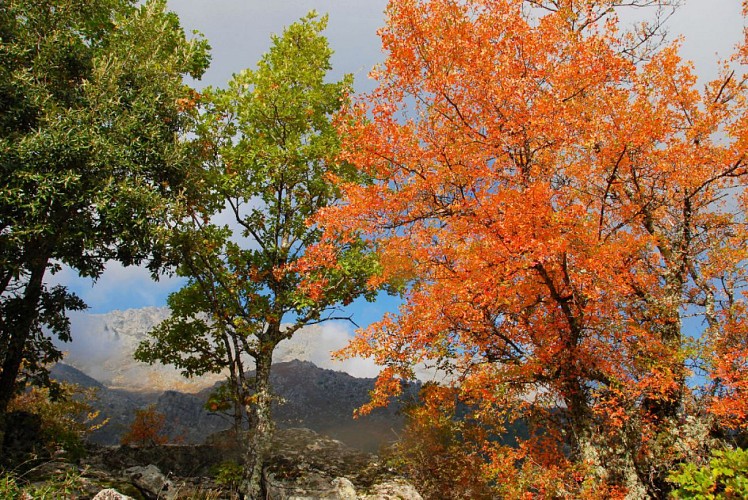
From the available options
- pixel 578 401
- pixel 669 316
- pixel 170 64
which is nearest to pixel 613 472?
pixel 578 401

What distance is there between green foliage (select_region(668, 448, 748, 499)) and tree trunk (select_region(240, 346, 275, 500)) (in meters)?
11.9

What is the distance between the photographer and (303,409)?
2940 inches

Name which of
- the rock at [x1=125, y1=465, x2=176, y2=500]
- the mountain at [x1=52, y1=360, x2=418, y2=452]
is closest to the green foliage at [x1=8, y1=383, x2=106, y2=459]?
the rock at [x1=125, y1=465, x2=176, y2=500]

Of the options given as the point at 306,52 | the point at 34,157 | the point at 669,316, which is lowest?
the point at 669,316

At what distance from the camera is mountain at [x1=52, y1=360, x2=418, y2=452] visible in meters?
68.0

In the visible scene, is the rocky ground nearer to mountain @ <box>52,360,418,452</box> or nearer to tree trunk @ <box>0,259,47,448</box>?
tree trunk @ <box>0,259,47,448</box>

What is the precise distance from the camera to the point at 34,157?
11.5 m

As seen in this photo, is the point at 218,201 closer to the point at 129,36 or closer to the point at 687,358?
the point at 129,36

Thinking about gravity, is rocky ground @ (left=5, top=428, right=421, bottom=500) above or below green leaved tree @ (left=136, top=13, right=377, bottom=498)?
below

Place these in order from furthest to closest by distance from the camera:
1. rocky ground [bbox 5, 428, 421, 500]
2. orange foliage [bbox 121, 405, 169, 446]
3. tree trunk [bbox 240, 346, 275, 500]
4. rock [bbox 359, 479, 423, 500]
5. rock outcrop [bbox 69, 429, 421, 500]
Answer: orange foliage [bbox 121, 405, 169, 446], rock [bbox 359, 479, 423, 500], tree trunk [bbox 240, 346, 275, 500], rock outcrop [bbox 69, 429, 421, 500], rocky ground [bbox 5, 428, 421, 500]

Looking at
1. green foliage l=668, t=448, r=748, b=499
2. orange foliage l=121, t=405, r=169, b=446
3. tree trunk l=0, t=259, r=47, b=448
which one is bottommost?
orange foliage l=121, t=405, r=169, b=446

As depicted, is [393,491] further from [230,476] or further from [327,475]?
[230,476]

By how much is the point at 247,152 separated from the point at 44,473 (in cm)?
1163

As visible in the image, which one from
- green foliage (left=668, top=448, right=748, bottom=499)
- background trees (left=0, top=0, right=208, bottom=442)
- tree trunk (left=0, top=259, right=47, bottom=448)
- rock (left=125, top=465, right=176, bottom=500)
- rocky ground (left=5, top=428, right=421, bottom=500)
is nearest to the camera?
green foliage (left=668, top=448, right=748, bottom=499)
